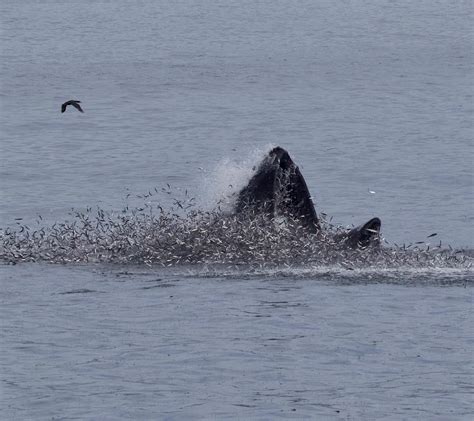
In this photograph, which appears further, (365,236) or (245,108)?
(245,108)

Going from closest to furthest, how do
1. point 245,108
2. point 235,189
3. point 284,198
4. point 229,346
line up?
point 229,346 < point 284,198 < point 235,189 < point 245,108

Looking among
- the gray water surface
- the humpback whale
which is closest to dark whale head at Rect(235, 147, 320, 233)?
the humpback whale

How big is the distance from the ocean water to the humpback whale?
69 cm

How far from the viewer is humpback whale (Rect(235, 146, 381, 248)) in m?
27.2

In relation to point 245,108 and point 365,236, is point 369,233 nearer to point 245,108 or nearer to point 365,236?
point 365,236

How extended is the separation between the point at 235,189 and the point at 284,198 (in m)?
1.01

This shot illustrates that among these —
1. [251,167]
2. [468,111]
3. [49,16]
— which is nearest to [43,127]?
[468,111]

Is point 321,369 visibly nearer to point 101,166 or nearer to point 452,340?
point 452,340

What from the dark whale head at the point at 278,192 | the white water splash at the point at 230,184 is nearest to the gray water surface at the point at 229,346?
the dark whale head at the point at 278,192

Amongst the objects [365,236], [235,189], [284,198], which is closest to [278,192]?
[284,198]

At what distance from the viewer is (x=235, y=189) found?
27.9 m

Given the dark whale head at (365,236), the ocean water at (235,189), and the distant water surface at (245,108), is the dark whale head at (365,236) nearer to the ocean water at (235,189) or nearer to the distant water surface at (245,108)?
the ocean water at (235,189)

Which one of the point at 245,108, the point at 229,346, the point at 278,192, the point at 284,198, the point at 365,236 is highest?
the point at 278,192

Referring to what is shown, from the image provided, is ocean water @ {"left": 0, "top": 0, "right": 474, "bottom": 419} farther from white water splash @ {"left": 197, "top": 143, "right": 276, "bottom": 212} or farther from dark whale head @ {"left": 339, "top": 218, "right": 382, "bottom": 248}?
dark whale head @ {"left": 339, "top": 218, "right": 382, "bottom": 248}
